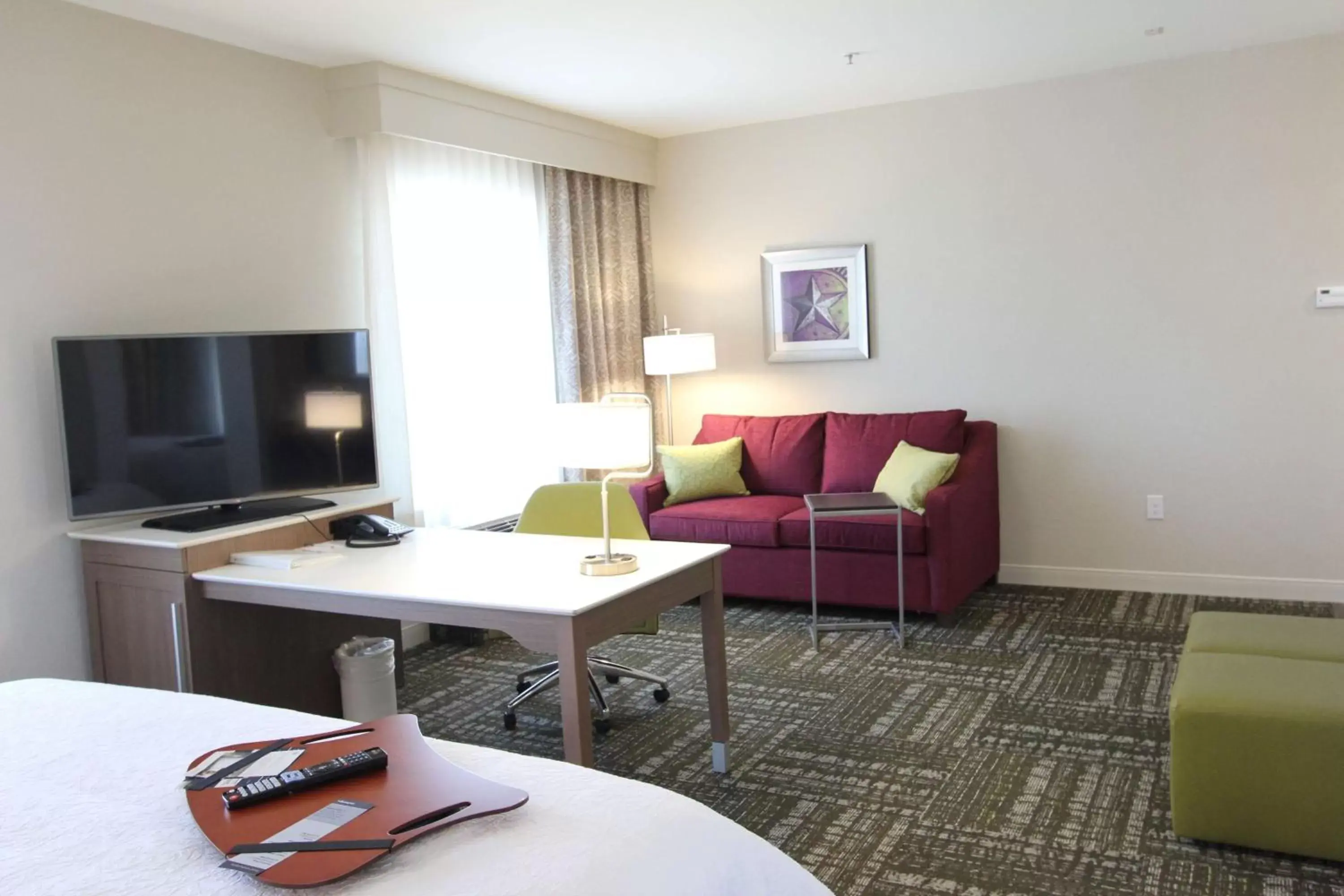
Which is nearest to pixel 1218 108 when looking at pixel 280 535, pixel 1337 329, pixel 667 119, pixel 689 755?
pixel 1337 329

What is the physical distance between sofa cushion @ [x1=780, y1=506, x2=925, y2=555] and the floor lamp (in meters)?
1.11

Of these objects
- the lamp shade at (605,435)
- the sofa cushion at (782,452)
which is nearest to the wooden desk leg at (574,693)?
the lamp shade at (605,435)

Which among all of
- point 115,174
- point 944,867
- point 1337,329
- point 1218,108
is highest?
point 1218,108

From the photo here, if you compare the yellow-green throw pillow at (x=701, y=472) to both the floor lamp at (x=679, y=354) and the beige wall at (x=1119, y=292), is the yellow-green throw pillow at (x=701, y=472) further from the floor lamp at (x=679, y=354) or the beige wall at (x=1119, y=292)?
the beige wall at (x=1119, y=292)

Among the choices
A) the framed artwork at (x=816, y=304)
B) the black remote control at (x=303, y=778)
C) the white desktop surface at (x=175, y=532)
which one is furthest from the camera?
the framed artwork at (x=816, y=304)

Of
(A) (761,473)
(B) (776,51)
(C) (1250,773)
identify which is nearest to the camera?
(C) (1250,773)

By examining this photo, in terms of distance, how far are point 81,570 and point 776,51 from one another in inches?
132

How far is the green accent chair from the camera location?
8.23ft

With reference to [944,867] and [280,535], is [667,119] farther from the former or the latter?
[944,867]

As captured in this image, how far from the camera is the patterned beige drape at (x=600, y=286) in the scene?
5547 mm

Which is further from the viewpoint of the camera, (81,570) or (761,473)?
(761,473)

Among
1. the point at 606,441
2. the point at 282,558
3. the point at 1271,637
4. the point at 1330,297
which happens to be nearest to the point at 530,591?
the point at 606,441

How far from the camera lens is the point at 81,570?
11.4 feet

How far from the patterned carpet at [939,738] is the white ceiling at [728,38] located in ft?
8.31
